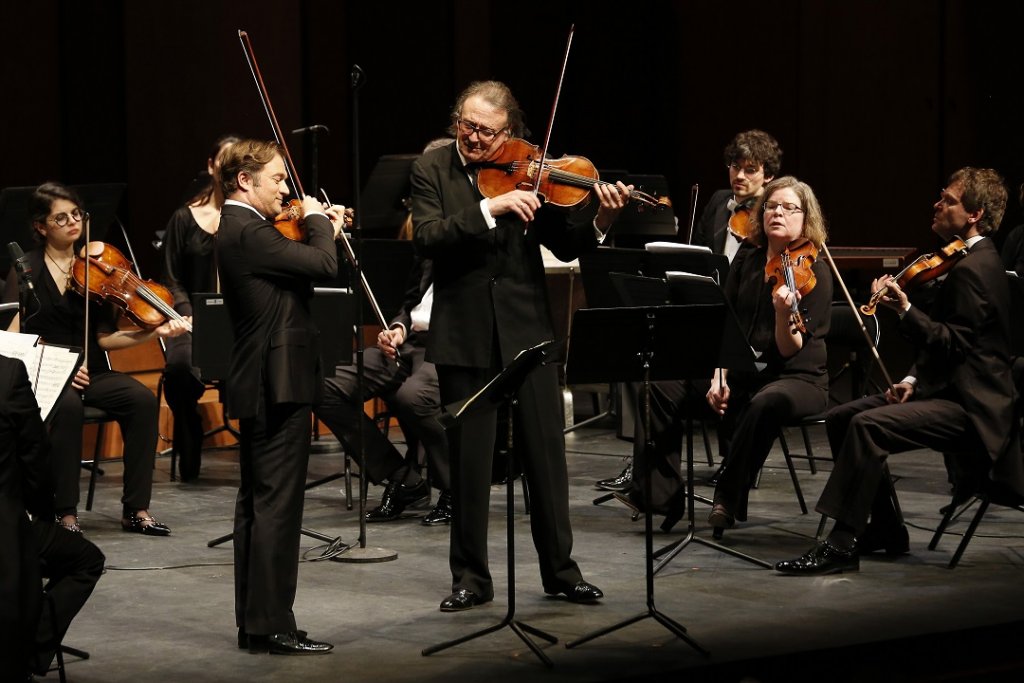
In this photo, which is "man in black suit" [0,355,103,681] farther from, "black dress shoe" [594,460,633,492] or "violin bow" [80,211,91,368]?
"black dress shoe" [594,460,633,492]

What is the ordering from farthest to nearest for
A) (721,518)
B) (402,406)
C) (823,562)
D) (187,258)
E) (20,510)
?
(187,258) < (402,406) < (721,518) < (823,562) < (20,510)

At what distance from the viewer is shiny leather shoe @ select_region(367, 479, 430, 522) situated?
17.7 feet

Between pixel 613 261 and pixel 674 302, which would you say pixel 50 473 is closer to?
pixel 674 302

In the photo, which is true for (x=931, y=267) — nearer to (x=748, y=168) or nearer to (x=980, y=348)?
(x=980, y=348)

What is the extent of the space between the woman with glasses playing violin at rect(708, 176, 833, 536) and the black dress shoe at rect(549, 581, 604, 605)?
85cm

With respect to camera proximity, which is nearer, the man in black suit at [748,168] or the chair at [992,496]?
the chair at [992,496]

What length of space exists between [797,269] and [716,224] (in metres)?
1.70

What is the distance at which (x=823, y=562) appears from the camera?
4.39 m

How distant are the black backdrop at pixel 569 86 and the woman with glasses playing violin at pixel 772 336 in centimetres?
366

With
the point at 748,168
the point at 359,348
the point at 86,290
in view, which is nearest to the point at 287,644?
the point at 359,348

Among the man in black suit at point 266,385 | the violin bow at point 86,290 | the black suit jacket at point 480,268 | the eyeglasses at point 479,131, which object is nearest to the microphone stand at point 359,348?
the black suit jacket at point 480,268

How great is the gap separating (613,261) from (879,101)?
4102 millimetres

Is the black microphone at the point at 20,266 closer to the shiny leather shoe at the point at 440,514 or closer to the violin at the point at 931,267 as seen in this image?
the shiny leather shoe at the point at 440,514

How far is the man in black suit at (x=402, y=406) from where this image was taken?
5316 mm
